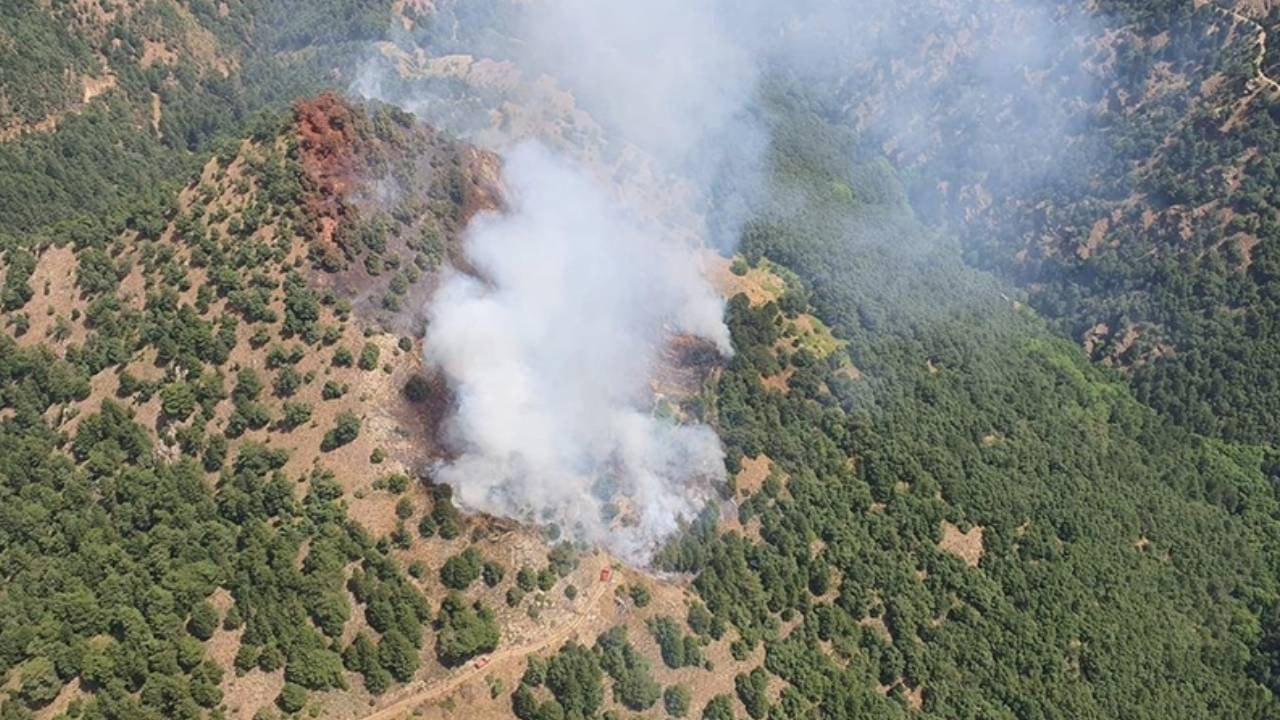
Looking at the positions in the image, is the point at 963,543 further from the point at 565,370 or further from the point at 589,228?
the point at 589,228

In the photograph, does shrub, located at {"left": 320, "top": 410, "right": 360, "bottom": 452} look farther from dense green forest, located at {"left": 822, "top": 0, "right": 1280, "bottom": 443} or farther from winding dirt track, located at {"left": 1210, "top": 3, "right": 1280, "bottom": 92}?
winding dirt track, located at {"left": 1210, "top": 3, "right": 1280, "bottom": 92}

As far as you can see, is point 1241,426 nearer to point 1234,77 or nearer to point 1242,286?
point 1242,286

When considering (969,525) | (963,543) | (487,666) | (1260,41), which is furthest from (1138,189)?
(487,666)

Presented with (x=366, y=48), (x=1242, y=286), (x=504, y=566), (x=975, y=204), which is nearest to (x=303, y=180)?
(x=504, y=566)

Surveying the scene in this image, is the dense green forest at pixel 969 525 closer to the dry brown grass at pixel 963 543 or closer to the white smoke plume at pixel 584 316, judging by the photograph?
the dry brown grass at pixel 963 543

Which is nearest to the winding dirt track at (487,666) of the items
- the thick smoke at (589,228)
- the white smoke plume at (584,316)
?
the white smoke plume at (584,316)

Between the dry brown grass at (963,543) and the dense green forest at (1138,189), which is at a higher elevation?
the dense green forest at (1138,189)

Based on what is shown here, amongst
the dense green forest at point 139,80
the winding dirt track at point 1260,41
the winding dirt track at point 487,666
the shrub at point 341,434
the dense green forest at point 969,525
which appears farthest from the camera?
the winding dirt track at point 1260,41
